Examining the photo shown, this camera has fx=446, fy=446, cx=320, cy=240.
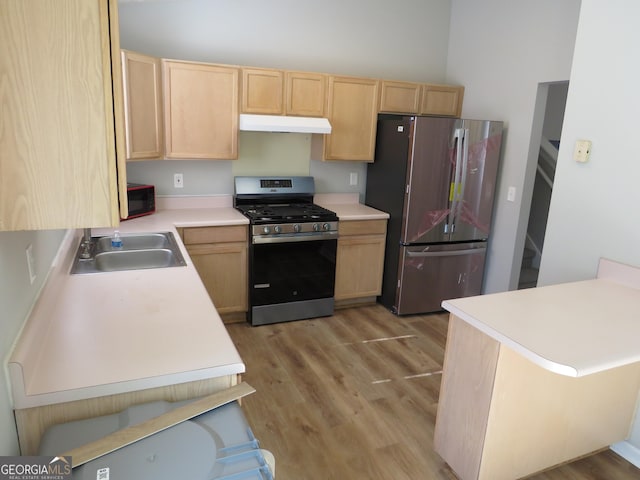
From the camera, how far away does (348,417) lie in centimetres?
255

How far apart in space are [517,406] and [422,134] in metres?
2.32

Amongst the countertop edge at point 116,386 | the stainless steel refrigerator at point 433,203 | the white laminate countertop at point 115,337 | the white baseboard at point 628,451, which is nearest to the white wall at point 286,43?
the stainless steel refrigerator at point 433,203

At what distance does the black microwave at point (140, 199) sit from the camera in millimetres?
3352

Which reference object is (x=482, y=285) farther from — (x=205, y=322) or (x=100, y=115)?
(x=100, y=115)

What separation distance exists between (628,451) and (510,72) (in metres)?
2.96

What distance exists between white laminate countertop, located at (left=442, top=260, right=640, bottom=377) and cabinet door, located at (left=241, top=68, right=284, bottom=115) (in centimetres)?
234

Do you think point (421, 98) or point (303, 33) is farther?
point (421, 98)

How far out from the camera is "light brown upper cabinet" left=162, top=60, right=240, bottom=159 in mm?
3301

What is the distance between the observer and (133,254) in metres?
2.64

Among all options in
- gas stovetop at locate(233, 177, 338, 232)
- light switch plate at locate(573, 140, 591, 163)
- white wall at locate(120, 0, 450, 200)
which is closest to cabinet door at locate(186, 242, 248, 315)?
gas stovetop at locate(233, 177, 338, 232)

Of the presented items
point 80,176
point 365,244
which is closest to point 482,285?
point 365,244

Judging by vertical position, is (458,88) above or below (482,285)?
above

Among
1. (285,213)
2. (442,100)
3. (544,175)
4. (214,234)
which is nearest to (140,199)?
(214,234)

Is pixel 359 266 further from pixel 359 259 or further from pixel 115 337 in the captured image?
pixel 115 337
